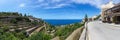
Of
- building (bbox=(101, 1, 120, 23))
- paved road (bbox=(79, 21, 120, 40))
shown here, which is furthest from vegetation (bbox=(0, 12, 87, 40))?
building (bbox=(101, 1, 120, 23))

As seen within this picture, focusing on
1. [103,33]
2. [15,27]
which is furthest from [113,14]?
[103,33]

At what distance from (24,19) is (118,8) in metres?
56.9

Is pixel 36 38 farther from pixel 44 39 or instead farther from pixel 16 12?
pixel 16 12

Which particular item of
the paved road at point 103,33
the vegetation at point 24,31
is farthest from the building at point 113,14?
the paved road at point 103,33

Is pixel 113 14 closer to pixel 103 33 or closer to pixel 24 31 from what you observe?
pixel 24 31

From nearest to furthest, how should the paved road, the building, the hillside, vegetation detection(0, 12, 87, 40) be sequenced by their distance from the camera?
1. the paved road
2. vegetation detection(0, 12, 87, 40)
3. the hillside
4. the building

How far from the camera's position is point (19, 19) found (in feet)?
356

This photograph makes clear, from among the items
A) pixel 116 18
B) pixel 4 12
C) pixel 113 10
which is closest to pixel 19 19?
pixel 4 12

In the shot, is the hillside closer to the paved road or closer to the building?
the paved road

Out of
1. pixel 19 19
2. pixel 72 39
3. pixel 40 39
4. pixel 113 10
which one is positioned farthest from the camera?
pixel 19 19

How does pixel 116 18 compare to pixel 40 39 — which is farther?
pixel 116 18

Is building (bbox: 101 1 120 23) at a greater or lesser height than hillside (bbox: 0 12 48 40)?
greater

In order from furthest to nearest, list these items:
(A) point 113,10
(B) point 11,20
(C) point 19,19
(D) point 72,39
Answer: (C) point 19,19
(B) point 11,20
(A) point 113,10
(D) point 72,39

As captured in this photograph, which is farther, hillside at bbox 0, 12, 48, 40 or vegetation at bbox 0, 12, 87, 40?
hillside at bbox 0, 12, 48, 40
